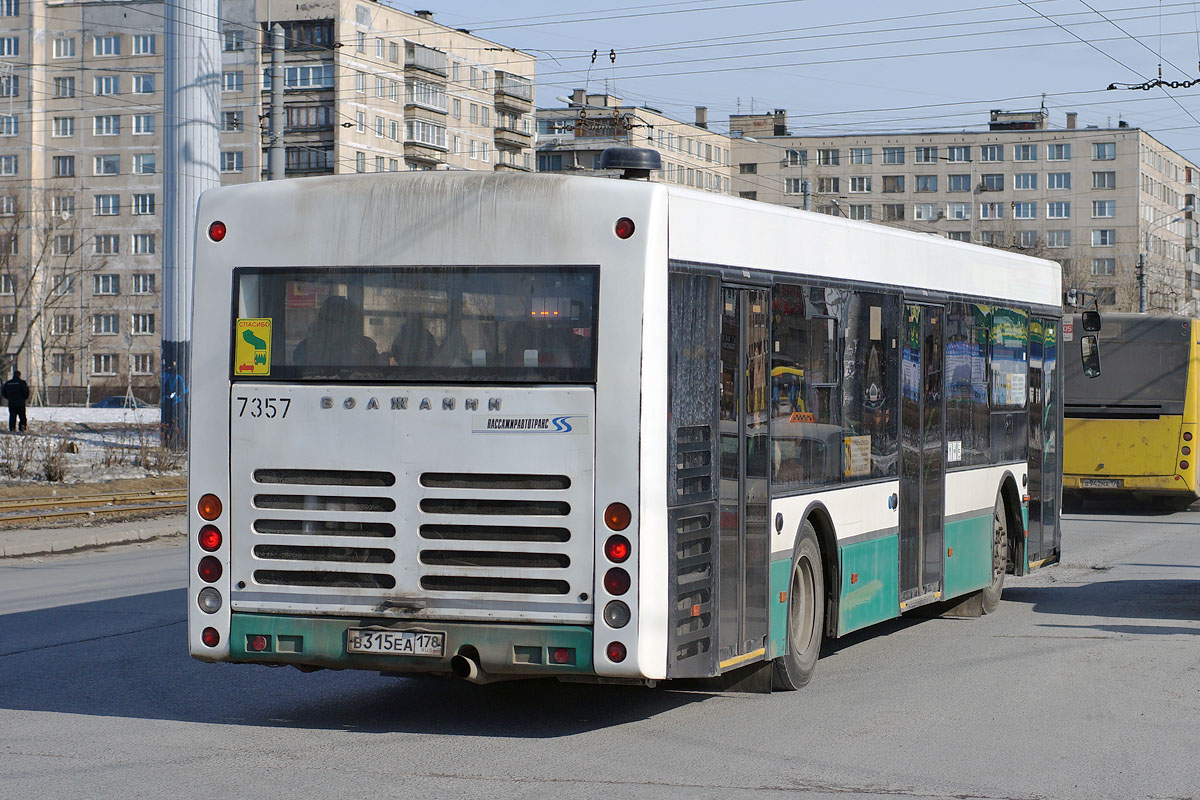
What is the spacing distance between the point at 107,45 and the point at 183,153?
65962 mm

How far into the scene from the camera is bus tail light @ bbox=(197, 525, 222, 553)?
8.30 m

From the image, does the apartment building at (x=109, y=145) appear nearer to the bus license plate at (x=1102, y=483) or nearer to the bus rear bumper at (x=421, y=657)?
the bus license plate at (x=1102, y=483)

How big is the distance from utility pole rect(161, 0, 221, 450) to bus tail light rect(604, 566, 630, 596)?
2790 cm

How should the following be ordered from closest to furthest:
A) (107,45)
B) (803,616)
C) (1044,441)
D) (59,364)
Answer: (803,616)
(1044,441)
(59,364)
(107,45)

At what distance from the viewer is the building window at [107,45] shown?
96.2 meters

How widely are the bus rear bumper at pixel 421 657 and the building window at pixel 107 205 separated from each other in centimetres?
9340

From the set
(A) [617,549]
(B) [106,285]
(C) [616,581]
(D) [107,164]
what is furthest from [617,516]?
(D) [107,164]

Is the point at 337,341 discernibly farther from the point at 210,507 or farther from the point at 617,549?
the point at 617,549

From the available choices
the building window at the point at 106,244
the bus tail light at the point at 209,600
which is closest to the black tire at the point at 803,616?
the bus tail light at the point at 209,600

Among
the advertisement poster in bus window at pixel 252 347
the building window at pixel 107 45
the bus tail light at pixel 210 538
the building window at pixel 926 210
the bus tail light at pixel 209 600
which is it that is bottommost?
the bus tail light at pixel 209 600

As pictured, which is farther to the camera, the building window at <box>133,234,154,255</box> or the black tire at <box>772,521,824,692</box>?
the building window at <box>133,234,154,255</box>

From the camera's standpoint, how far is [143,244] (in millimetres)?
96375

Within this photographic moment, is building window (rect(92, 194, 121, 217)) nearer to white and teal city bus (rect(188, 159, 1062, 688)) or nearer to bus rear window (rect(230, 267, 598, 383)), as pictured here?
white and teal city bus (rect(188, 159, 1062, 688))

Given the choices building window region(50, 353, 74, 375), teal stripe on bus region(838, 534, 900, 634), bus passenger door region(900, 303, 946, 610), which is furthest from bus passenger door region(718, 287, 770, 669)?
building window region(50, 353, 74, 375)
